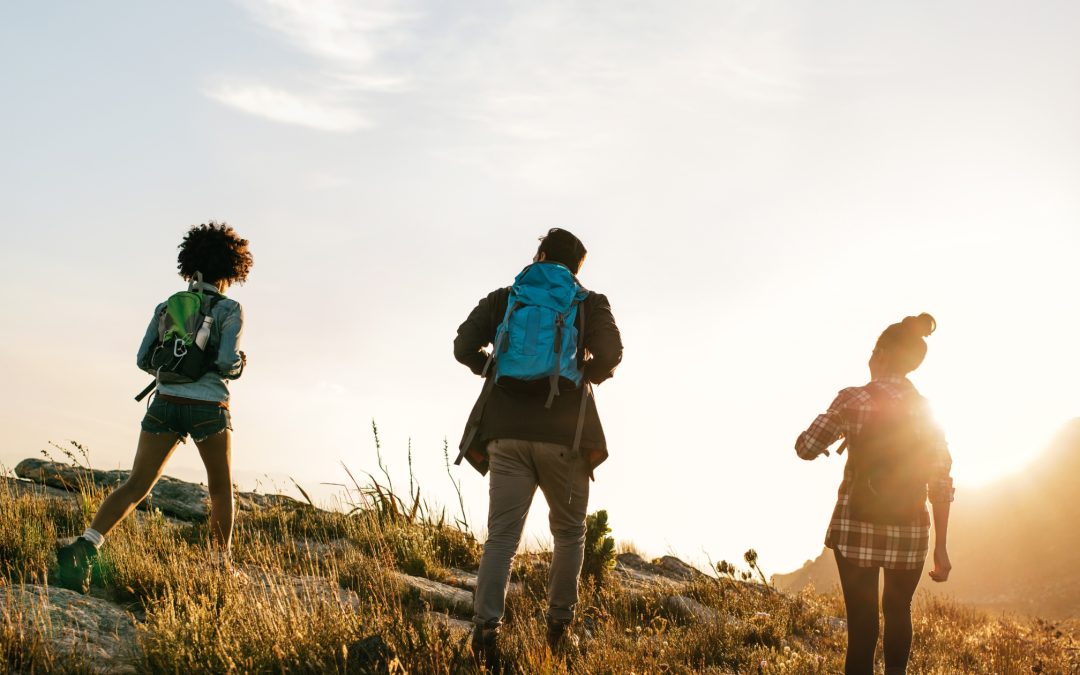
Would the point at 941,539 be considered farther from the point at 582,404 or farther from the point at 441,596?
the point at 441,596

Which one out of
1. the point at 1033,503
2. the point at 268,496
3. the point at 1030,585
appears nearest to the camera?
the point at 268,496

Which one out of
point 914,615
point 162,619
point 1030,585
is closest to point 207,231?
point 162,619

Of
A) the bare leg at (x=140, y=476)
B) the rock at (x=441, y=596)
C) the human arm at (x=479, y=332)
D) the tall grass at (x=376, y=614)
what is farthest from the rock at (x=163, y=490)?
the human arm at (x=479, y=332)

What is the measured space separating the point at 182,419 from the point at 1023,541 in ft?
160

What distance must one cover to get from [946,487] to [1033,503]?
5235 cm

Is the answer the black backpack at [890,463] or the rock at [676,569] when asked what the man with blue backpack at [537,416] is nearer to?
the black backpack at [890,463]

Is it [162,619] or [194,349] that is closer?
[162,619]

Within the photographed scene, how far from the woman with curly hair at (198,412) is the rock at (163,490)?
327 cm

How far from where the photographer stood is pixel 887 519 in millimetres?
3916

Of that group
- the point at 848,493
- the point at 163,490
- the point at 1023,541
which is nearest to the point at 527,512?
the point at 848,493

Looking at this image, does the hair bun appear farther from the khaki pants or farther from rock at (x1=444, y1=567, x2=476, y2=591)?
rock at (x1=444, y1=567, x2=476, y2=591)

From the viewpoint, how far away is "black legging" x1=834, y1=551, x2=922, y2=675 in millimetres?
3936

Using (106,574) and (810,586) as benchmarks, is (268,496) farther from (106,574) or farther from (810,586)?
(810,586)

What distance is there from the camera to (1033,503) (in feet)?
156
